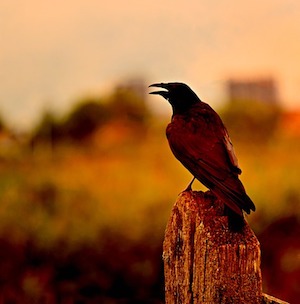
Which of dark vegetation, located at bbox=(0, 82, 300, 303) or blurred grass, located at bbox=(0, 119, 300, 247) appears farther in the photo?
blurred grass, located at bbox=(0, 119, 300, 247)

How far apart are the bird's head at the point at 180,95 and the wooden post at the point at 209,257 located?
1.87 ft

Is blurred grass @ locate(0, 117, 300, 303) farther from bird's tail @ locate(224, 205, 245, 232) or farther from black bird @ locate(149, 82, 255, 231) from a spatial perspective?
bird's tail @ locate(224, 205, 245, 232)

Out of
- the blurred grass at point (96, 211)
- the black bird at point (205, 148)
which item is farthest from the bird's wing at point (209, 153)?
the blurred grass at point (96, 211)

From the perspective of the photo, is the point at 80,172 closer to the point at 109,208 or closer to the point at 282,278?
the point at 109,208

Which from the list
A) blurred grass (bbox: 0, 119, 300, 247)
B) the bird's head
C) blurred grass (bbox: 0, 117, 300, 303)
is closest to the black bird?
the bird's head

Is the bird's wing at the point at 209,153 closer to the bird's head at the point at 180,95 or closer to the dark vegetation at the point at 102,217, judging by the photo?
the bird's head at the point at 180,95

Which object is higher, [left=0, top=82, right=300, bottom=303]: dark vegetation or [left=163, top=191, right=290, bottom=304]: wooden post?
[left=163, top=191, right=290, bottom=304]: wooden post

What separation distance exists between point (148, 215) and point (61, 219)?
93 centimetres

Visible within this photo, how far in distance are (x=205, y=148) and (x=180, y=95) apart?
0.38 m

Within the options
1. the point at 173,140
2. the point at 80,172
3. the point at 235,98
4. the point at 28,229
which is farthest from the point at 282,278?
the point at 235,98

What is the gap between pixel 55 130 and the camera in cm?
1191

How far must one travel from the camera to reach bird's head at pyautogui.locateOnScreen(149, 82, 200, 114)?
264cm

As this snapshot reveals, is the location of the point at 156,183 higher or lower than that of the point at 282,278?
higher

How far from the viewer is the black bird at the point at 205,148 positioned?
2139 mm
